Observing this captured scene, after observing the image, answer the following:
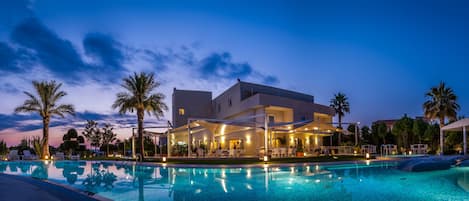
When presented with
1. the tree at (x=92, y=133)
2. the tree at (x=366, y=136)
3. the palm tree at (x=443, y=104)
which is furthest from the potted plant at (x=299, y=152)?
the tree at (x=92, y=133)

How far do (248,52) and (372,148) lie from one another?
40.8 ft

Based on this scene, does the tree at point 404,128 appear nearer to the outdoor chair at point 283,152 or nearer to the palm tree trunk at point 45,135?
the outdoor chair at point 283,152

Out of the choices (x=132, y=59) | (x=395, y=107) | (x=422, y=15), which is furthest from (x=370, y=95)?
(x=132, y=59)

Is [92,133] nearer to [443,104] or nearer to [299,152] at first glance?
[299,152]

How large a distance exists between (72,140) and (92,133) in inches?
161

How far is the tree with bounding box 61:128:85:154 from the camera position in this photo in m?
44.0

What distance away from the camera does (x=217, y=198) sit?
808 cm

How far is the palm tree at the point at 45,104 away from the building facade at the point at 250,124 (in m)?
10.5

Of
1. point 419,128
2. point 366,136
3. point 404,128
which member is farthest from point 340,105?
point 419,128

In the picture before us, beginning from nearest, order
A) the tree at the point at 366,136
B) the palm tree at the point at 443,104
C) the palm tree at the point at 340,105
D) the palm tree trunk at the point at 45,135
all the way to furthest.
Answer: the palm tree at the point at 443,104
the palm tree trunk at the point at 45,135
the tree at the point at 366,136
the palm tree at the point at 340,105

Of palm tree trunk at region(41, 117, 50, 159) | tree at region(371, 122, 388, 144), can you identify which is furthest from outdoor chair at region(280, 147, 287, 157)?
palm tree trunk at region(41, 117, 50, 159)

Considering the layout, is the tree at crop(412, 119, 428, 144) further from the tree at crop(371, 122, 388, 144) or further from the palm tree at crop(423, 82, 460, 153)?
the palm tree at crop(423, 82, 460, 153)

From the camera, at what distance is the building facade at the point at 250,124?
942 inches

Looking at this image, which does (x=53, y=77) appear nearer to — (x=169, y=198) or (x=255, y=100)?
(x=255, y=100)
